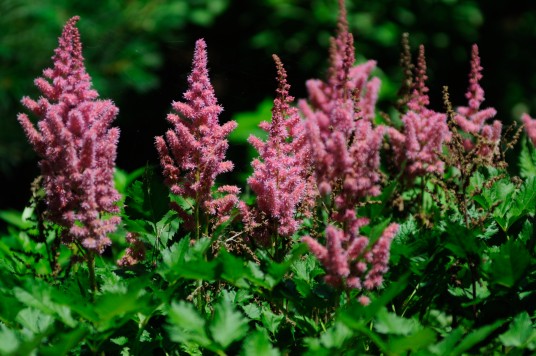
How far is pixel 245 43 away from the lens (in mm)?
6547

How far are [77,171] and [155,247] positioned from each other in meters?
0.30

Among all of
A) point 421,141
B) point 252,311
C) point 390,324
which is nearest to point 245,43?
point 421,141

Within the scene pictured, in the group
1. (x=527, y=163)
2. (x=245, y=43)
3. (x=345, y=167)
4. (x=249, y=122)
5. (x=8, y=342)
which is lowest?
(x=245, y=43)

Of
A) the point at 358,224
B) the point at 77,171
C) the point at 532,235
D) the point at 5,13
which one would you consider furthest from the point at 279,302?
the point at 5,13

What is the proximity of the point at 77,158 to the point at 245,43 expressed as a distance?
5272 mm

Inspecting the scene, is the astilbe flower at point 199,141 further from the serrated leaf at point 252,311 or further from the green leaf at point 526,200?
the green leaf at point 526,200

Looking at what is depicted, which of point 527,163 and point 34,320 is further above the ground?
point 34,320

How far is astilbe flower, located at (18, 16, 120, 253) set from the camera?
4.60 feet

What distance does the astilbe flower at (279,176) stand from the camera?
1549 mm

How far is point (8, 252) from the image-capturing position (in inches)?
85.9

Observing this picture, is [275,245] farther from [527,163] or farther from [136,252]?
[527,163]

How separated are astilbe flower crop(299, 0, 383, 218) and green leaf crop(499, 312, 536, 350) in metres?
0.35

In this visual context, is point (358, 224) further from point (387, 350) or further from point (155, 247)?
point (155, 247)

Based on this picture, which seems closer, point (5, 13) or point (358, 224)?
point (358, 224)
